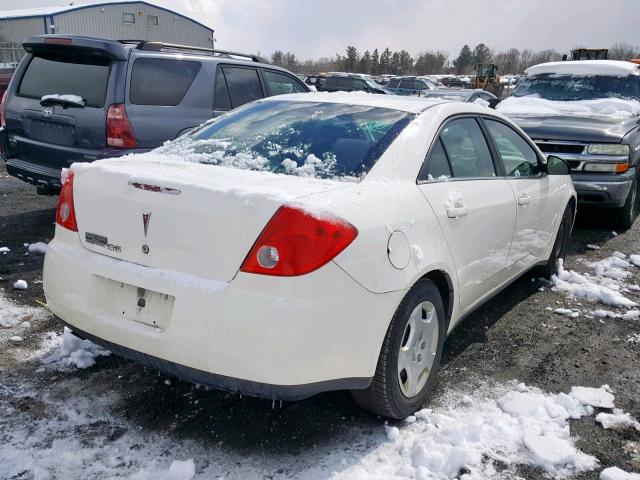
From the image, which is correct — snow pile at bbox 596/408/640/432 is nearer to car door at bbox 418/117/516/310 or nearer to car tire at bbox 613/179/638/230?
car door at bbox 418/117/516/310

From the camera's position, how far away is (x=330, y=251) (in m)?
2.28

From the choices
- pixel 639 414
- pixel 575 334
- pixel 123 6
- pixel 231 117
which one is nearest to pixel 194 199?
pixel 231 117

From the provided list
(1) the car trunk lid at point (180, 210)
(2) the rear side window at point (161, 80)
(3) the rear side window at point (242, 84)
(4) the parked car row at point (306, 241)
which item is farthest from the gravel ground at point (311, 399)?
(3) the rear side window at point (242, 84)

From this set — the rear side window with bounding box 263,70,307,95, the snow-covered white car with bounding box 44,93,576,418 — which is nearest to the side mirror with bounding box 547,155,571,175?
the snow-covered white car with bounding box 44,93,576,418

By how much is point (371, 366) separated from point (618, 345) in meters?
2.27

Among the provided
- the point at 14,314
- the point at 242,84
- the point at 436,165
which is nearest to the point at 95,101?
the point at 242,84

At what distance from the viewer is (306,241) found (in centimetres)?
225

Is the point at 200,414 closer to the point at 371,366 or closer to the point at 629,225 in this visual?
the point at 371,366

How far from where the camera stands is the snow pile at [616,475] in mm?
2475

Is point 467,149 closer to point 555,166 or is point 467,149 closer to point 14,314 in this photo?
point 555,166

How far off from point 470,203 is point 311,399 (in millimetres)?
1377

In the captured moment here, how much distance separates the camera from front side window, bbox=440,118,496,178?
330 cm

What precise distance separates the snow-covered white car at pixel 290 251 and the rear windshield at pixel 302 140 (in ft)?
0.04

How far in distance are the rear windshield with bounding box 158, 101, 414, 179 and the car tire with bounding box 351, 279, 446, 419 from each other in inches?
27.0
